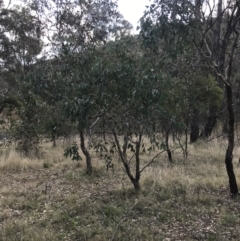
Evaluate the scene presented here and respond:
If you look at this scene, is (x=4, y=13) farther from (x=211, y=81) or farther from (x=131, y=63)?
(x=131, y=63)

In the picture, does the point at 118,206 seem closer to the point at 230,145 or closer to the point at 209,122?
the point at 230,145

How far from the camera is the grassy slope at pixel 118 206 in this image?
4980 millimetres

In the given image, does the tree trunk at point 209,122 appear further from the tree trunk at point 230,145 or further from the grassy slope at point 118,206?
the tree trunk at point 230,145

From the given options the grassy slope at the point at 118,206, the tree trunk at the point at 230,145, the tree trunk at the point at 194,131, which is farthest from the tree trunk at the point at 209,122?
the tree trunk at the point at 230,145

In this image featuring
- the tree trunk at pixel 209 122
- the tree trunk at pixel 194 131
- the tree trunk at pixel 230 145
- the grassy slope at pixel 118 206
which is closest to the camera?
the grassy slope at pixel 118 206

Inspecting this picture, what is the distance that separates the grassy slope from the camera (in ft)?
16.3

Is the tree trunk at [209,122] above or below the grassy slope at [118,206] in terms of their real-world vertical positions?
above

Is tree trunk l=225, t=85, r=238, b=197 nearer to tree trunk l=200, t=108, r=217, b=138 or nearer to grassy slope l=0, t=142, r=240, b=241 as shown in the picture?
grassy slope l=0, t=142, r=240, b=241

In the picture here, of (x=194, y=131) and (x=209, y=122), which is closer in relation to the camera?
(x=209, y=122)

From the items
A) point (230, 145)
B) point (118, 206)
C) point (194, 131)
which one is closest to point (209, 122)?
point (194, 131)

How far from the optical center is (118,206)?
6.12m

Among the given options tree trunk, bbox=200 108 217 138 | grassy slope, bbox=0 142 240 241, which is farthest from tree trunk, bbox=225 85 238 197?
tree trunk, bbox=200 108 217 138

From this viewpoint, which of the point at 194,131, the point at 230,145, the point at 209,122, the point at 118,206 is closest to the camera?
the point at 118,206

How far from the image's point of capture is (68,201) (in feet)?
21.0
